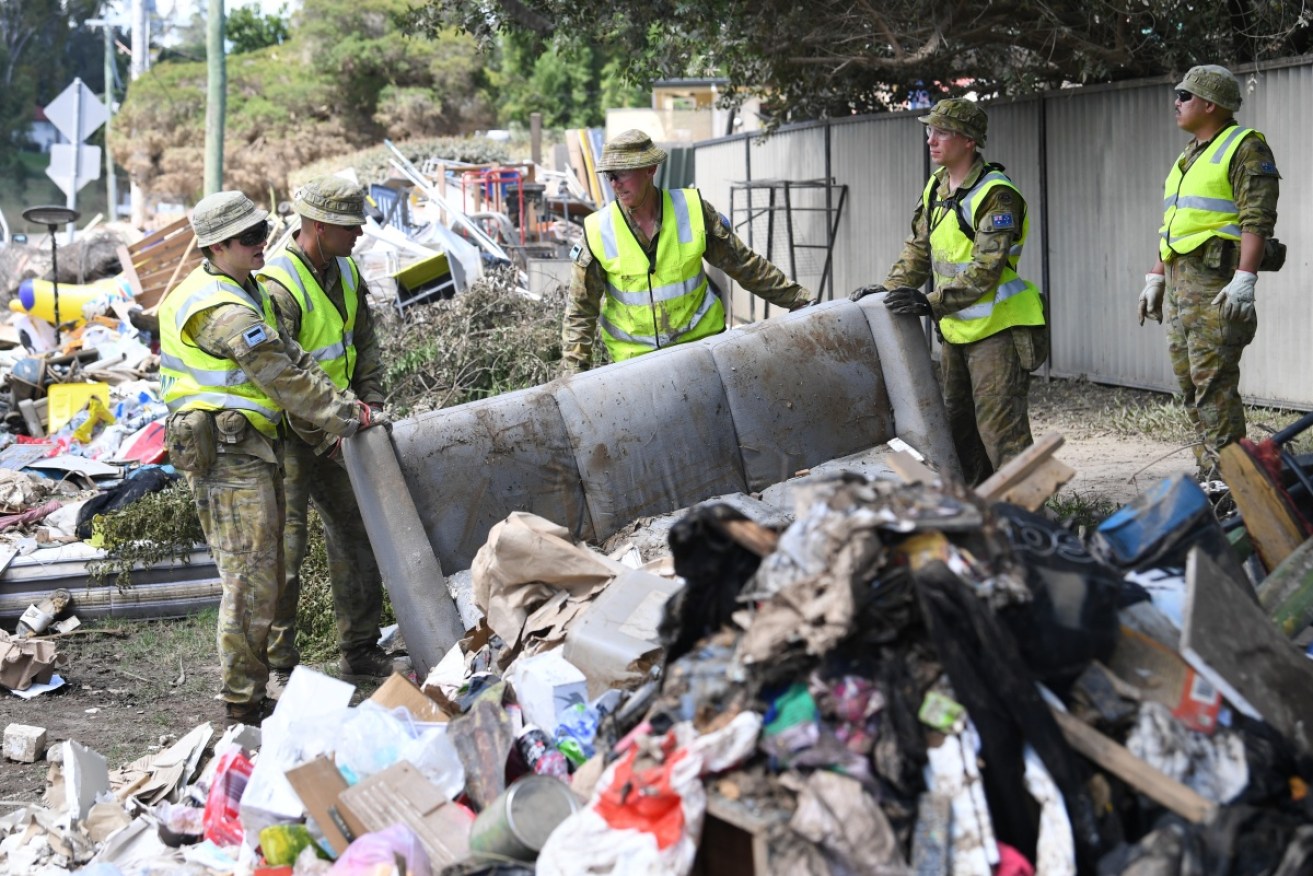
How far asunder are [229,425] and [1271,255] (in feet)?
14.1

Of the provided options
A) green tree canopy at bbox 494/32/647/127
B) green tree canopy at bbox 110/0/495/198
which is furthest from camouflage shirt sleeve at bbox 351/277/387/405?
green tree canopy at bbox 494/32/647/127

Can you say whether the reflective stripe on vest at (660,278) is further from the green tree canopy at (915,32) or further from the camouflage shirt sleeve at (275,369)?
the green tree canopy at (915,32)

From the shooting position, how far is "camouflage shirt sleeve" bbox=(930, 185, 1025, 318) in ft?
18.5

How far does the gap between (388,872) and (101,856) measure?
3.83 ft

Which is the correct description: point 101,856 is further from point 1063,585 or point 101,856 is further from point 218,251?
point 1063,585

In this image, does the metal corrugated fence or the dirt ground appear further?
the metal corrugated fence

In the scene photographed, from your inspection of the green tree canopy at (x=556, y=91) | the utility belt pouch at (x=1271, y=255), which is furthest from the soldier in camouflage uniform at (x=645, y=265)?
the green tree canopy at (x=556, y=91)

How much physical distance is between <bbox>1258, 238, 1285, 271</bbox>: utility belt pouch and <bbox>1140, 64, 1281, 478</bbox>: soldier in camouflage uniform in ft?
0.16

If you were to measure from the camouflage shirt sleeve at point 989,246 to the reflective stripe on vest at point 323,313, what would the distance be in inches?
94.5

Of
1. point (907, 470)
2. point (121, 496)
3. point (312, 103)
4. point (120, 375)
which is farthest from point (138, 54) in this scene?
point (907, 470)

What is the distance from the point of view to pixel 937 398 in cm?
579

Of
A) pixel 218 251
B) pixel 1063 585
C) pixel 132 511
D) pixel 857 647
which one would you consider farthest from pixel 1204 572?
pixel 132 511

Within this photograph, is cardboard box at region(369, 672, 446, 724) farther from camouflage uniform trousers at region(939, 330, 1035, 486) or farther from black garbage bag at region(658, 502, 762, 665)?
camouflage uniform trousers at region(939, 330, 1035, 486)

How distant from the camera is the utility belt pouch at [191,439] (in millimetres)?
4898
